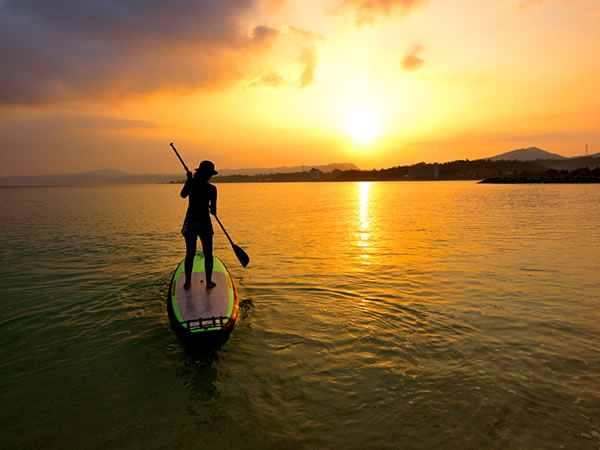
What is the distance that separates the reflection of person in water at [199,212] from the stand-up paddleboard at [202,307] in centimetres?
29

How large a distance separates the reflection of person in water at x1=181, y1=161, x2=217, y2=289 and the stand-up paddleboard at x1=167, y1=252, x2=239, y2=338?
29 cm

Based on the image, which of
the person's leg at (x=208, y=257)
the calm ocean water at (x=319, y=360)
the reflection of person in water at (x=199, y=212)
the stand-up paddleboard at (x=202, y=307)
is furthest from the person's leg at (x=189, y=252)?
the calm ocean water at (x=319, y=360)

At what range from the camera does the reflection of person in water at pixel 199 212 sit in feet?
23.8

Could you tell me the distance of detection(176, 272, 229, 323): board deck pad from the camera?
6.39 metres

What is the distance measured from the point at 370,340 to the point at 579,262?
35.0 feet

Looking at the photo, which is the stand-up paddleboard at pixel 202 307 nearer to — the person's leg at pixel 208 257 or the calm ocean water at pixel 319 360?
the person's leg at pixel 208 257

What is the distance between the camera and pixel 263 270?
39.8ft

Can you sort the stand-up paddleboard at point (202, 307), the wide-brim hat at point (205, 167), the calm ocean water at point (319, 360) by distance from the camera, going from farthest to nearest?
the wide-brim hat at point (205, 167) → the stand-up paddleboard at point (202, 307) → the calm ocean water at point (319, 360)

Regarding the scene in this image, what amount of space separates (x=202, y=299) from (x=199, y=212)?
189 cm

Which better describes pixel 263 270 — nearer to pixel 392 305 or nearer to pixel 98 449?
pixel 392 305

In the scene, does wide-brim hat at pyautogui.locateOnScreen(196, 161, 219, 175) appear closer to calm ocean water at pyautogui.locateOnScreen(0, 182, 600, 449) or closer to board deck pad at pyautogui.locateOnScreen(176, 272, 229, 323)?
board deck pad at pyautogui.locateOnScreen(176, 272, 229, 323)

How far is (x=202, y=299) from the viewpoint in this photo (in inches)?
275

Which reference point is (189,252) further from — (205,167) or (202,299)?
(205,167)

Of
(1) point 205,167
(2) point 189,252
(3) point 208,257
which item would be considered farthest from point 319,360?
(1) point 205,167
